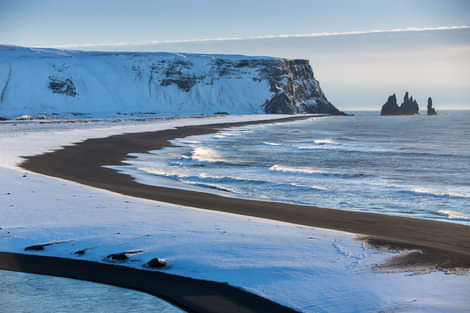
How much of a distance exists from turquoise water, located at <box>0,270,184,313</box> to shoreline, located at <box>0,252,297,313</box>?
166mm

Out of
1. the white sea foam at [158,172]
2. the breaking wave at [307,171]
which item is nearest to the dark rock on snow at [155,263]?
the white sea foam at [158,172]

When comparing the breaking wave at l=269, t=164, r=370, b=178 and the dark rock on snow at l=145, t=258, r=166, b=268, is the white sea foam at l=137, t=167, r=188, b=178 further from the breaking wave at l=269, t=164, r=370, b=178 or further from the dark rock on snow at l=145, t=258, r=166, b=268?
the dark rock on snow at l=145, t=258, r=166, b=268

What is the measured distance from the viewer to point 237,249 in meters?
7.86

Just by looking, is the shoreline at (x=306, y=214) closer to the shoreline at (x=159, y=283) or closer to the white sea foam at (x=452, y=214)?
the white sea foam at (x=452, y=214)

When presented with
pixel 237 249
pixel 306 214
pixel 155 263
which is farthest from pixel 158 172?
pixel 155 263

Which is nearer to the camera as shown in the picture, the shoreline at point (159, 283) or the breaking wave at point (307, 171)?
the shoreline at point (159, 283)

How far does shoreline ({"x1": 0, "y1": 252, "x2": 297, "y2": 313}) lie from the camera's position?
5770mm

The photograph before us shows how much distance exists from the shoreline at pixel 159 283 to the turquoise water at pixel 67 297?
17 centimetres

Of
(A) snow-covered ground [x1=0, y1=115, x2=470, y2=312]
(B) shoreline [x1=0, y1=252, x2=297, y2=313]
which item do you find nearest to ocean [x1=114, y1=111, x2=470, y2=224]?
(A) snow-covered ground [x1=0, y1=115, x2=470, y2=312]

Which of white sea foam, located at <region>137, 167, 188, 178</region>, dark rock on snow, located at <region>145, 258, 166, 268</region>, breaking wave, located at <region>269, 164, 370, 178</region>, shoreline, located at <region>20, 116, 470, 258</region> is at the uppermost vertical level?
dark rock on snow, located at <region>145, 258, 166, 268</region>

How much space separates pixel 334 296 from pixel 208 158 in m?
21.1

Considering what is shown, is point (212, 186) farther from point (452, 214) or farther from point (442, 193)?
point (452, 214)

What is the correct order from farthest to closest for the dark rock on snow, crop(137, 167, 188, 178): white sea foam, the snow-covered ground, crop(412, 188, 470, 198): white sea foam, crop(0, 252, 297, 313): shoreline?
crop(137, 167, 188, 178): white sea foam < crop(412, 188, 470, 198): white sea foam < the dark rock on snow < the snow-covered ground < crop(0, 252, 297, 313): shoreline

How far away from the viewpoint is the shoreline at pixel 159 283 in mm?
5770
